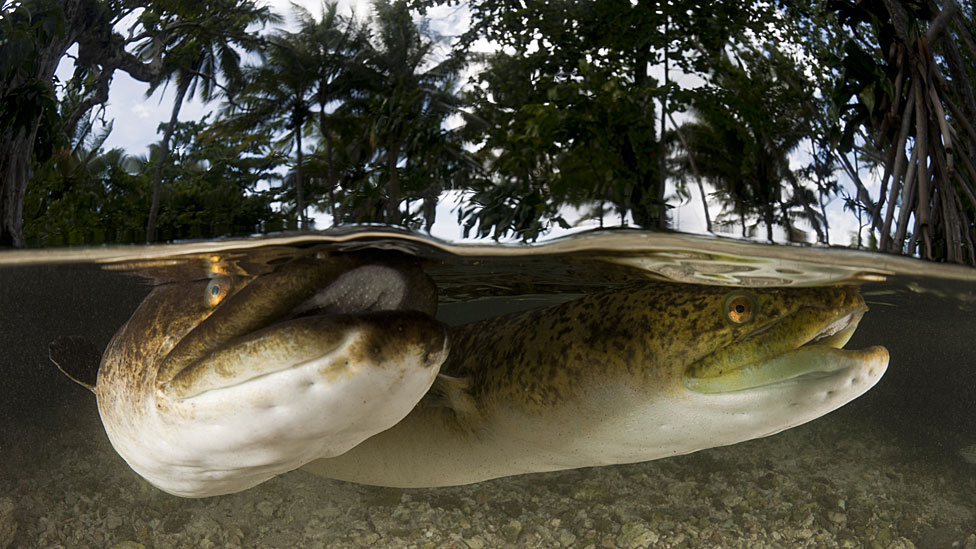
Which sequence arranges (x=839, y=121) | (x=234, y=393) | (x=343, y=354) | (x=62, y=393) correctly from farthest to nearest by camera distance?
1. (x=62, y=393)
2. (x=839, y=121)
3. (x=234, y=393)
4. (x=343, y=354)

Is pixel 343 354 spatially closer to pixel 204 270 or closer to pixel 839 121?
pixel 204 270

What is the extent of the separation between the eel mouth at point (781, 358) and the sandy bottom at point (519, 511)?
2.00 meters

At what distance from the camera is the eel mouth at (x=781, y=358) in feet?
6.78

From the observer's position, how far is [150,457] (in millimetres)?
2221

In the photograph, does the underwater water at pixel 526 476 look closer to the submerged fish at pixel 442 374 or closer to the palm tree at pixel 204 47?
the submerged fish at pixel 442 374

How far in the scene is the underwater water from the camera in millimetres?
2383

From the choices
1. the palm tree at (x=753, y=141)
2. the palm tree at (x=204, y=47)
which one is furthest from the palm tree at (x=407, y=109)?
the palm tree at (x=753, y=141)

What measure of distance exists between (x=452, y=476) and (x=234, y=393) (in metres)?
1.83

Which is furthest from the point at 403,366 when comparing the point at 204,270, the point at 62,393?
the point at 62,393

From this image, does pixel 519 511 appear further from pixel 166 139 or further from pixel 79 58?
pixel 79 58

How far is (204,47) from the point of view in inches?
69.8

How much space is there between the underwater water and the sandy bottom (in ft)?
0.04

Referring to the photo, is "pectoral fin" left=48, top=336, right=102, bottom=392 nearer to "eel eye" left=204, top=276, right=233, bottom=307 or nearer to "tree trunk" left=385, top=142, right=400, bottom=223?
"eel eye" left=204, top=276, right=233, bottom=307

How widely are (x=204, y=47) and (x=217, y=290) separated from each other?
817 mm
